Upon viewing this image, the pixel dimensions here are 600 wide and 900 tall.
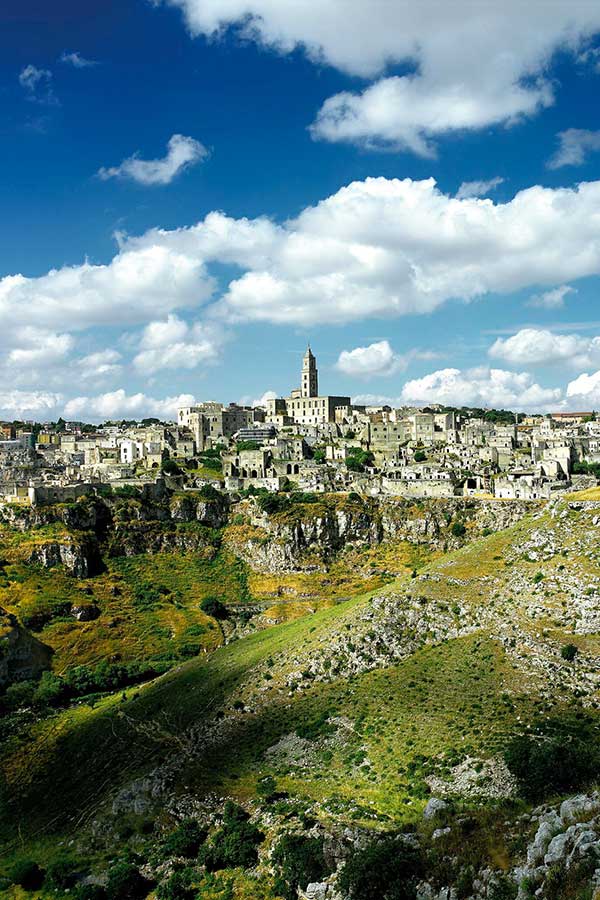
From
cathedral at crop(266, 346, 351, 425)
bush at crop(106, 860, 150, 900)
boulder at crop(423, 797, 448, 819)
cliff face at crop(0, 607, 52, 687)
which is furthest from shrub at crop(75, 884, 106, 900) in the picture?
cathedral at crop(266, 346, 351, 425)

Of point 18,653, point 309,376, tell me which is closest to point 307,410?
point 309,376

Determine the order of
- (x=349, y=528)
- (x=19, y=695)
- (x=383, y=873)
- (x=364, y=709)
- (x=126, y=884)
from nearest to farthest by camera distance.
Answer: (x=383, y=873) → (x=126, y=884) → (x=364, y=709) → (x=19, y=695) → (x=349, y=528)

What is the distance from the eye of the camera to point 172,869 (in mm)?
25469

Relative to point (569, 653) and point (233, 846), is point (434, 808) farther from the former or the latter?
point (569, 653)

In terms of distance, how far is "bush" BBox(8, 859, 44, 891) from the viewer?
90.8 ft

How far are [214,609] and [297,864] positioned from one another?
42.5 meters

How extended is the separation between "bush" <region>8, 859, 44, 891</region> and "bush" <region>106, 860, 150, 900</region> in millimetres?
4061

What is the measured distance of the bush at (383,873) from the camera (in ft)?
60.4

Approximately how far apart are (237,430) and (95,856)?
99.5 m

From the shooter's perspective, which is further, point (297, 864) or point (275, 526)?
point (275, 526)

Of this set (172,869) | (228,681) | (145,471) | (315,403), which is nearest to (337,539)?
(145,471)

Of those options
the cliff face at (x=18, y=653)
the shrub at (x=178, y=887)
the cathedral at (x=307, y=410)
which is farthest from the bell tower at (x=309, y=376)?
the shrub at (x=178, y=887)

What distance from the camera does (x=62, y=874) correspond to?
27438 millimetres

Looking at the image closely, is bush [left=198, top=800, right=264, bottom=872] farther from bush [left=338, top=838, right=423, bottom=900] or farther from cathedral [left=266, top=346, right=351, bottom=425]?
cathedral [left=266, top=346, right=351, bottom=425]
